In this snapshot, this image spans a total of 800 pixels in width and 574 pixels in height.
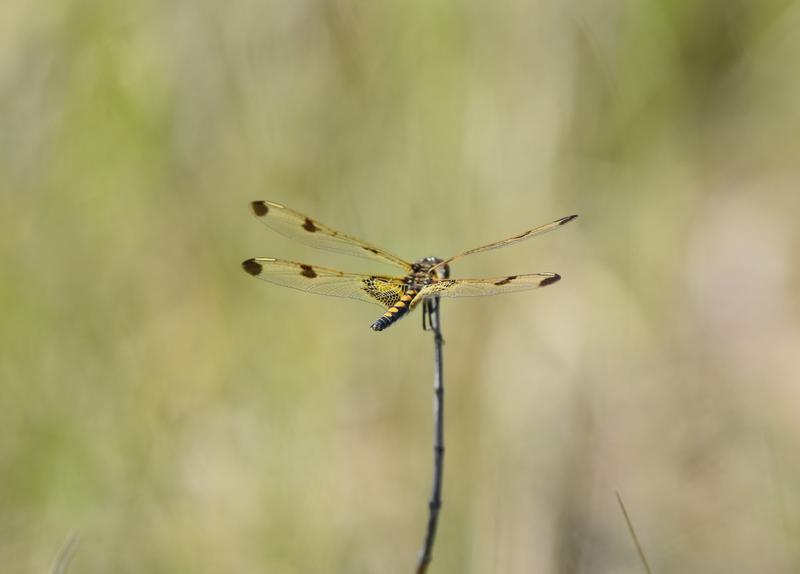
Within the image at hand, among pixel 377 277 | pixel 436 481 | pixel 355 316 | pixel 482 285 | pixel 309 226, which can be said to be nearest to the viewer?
pixel 436 481

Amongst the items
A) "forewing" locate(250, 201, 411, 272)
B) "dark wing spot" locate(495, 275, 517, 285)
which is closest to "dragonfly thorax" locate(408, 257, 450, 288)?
"dark wing spot" locate(495, 275, 517, 285)

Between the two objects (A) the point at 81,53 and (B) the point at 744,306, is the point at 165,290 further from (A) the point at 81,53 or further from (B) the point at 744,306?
(B) the point at 744,306

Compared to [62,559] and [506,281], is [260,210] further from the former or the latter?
[62,559]

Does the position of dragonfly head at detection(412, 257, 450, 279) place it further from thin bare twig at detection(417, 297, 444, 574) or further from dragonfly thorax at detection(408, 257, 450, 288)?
thin bare twig at detection(417, 297, 444, 574)

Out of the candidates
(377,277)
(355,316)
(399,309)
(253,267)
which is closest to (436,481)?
(399,309)

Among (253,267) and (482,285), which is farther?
(253,267)

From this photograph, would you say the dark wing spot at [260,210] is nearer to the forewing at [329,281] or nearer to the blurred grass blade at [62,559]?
the forewing at [329,281]
